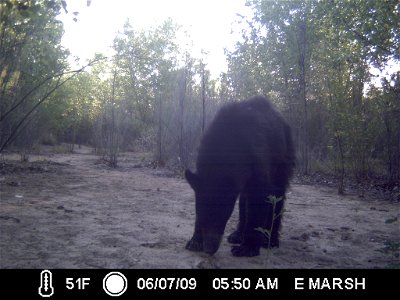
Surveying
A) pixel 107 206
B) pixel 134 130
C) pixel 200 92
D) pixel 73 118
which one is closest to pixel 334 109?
pixel 200 92

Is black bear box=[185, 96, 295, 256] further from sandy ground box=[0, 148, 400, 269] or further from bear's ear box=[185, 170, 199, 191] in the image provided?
sandy ground box=[0, 148, 400, 269]

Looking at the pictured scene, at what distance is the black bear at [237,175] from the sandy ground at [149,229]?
0.29 meters

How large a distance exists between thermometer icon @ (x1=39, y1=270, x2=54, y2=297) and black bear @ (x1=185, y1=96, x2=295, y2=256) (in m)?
1.89

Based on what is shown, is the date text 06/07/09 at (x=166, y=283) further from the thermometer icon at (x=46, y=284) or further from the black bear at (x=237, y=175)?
the black bear at (x=237, y=175)

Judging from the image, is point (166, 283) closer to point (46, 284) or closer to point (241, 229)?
point (46, 284)

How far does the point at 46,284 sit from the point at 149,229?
2799mm

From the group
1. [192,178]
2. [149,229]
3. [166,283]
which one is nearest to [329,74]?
[149,229]

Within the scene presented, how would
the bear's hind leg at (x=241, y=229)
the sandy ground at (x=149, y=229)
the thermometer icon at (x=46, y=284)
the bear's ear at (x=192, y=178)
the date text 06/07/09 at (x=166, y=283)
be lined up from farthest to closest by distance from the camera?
the bear's hind leg at (x=241, y=229) < the bear's ear at (x=192, y=178) < the sandy ground at (x=149, y=229) < the date text 06/07/09 at (x=166, y=283) < the thermometer icon at (x=46, y=284)

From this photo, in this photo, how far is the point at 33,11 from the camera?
18.0 ft

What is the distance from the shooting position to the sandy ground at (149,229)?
5.15m

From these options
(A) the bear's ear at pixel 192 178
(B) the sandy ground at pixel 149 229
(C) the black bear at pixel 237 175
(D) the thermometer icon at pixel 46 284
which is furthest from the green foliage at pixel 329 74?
(D) the thermometer icon at pixel 46 284

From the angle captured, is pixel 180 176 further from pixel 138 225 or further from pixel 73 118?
pixel 73 118

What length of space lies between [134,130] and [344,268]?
2100cm

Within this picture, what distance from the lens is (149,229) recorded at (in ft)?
22.3
